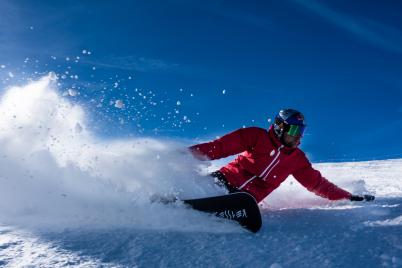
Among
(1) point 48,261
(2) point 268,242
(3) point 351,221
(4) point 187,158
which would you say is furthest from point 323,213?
(1) point 48,261

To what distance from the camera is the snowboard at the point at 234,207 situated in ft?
13.9

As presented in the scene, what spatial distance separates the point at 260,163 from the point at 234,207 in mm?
1459

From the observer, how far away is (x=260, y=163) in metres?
5.84

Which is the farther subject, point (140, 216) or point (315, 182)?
point (315, 182)

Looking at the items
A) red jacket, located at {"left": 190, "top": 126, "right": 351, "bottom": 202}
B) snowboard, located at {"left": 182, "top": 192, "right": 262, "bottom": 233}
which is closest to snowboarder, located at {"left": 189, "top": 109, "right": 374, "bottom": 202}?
red jacket, located at {"left": 190, "top": 126, "right": 351, "bottom": 202}

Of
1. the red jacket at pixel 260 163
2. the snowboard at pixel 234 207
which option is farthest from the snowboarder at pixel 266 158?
the snowboard at pixel 234 207

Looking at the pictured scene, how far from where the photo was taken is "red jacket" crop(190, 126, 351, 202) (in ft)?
19.0

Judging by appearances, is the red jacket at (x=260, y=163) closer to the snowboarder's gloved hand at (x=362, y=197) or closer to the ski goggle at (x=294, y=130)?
the snowboarder's gloved hand at (x=362, y=197)

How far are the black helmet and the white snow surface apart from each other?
41.2 inches

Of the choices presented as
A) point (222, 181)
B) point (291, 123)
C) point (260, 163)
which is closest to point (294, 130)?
point (291, 123)

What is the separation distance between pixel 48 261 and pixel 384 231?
288 centimetres

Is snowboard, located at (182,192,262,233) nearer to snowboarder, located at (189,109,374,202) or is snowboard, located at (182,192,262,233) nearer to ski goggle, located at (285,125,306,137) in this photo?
snowboarder, located at (189,109,374,202)

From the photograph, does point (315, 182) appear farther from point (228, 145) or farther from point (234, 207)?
point (234, 207)

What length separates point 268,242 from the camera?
3762mm
